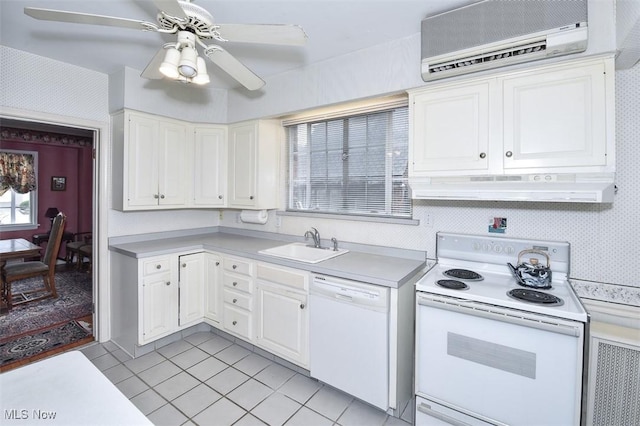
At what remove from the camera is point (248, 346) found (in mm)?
2695

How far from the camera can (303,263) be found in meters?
2.17

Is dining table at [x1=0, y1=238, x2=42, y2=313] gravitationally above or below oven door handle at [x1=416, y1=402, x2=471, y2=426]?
above

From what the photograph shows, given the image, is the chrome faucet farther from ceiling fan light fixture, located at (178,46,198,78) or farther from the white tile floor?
ceiling fan light fixture, located at (178,46,198,78)

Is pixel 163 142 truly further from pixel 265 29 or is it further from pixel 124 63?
pixel 265 29

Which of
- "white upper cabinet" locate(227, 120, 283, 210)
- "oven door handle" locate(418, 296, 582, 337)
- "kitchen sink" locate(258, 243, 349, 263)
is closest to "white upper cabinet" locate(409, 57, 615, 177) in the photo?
"oven door handle" locate(418, 296, 582, 337)

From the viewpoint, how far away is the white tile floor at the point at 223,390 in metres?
1.89

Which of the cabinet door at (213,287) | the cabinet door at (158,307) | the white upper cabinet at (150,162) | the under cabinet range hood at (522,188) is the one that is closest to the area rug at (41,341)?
the cabinet door at (158,307)

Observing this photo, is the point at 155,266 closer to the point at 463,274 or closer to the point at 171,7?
the point at 171,7

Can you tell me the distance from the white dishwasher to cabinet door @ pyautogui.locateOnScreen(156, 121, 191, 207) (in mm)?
1819

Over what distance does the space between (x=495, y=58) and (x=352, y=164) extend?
1.33 metres

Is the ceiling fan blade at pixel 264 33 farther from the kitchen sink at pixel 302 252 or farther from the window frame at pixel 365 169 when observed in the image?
the kitchen sink at pixel 302 252

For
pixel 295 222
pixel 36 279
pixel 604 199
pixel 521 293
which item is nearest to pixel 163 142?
pixel 295 222

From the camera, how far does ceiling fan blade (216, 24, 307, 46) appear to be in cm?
136

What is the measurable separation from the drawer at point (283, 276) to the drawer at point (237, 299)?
0.28 metres
